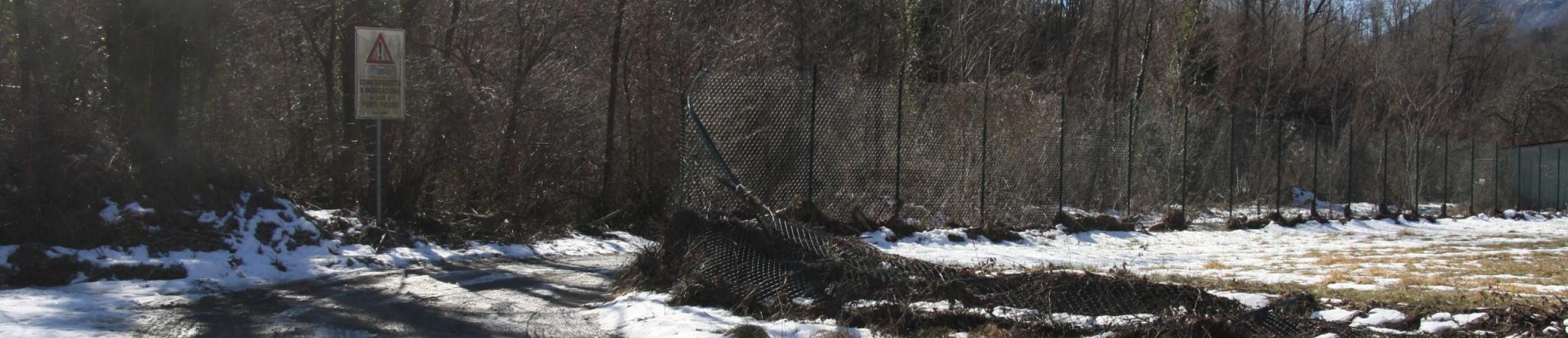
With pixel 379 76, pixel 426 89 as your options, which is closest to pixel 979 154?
pixel 426 89

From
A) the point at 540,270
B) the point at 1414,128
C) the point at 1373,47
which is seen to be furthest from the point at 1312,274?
the point at 1373,47

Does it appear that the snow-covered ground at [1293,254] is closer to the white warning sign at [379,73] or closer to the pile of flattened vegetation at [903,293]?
the pile of flattened vegetation at [903,293]

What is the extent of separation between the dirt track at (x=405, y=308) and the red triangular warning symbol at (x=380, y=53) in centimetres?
244

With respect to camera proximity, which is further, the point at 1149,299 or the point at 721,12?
the point at 721,12

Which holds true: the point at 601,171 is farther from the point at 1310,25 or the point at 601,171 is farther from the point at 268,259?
the point at 1310,25

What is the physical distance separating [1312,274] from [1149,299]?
4088 mm

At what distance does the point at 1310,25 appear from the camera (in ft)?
131

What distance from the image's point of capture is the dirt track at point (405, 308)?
639cm

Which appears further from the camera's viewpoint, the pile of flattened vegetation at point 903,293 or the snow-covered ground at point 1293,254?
the snow-covered ground at point 1293,254

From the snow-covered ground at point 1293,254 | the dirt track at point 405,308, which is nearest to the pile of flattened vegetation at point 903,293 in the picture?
the dirt track at point 405,308

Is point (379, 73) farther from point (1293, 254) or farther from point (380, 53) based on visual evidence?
point (1293, 254)

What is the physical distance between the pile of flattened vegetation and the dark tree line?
472 centimetres

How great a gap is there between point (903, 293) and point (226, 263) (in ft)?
17.9

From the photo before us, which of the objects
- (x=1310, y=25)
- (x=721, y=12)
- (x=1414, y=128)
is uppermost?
(x=1310, y=25)
